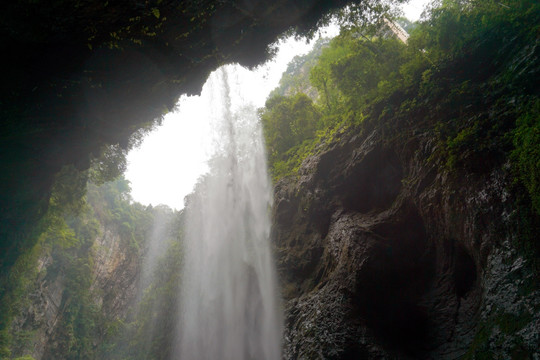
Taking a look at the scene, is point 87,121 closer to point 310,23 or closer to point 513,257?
point 310,23

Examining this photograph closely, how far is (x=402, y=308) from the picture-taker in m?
6.86

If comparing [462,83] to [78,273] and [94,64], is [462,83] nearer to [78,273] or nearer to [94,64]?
[94,64]

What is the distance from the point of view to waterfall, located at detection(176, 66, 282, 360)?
1203cm

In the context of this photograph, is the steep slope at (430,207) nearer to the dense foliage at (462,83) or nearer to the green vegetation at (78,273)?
the dense foliage at (462,83)

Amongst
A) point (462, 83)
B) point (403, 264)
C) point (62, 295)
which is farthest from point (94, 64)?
point (62, 295)

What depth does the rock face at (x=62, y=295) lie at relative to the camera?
2102 cm

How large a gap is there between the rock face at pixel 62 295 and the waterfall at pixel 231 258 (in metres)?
11.5

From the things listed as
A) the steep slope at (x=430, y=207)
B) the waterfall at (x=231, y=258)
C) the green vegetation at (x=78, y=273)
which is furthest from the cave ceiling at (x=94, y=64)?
the waterfall at (x=231, y=258)

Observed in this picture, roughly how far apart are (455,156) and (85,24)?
920 centimetres

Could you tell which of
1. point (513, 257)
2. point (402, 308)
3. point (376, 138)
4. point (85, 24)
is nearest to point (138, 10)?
point (85, 24)

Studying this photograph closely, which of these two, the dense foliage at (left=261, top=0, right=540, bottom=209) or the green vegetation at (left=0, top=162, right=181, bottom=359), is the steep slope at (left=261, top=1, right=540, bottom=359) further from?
the green vegetation at (left=0, top=162, right=181, bottom=359)

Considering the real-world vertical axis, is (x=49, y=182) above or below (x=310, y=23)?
below

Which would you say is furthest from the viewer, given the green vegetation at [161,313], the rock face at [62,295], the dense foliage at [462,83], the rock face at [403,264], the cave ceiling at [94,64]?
the rock face at [62,295]

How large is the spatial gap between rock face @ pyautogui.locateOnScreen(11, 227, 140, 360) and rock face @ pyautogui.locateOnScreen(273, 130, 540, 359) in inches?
805
